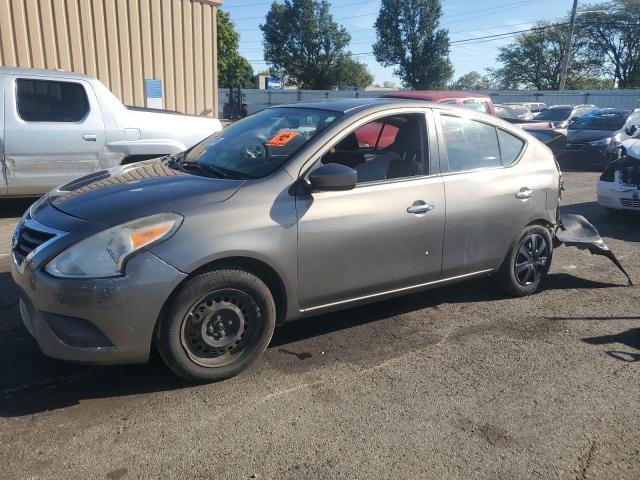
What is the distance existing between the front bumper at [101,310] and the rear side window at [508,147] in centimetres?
293

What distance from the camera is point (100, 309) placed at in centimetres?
280

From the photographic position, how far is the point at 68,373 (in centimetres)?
329

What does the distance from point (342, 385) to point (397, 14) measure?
2782 inches

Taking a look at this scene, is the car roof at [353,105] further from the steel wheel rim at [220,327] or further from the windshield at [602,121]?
the windshield at [602,121]

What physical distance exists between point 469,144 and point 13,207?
6516mm

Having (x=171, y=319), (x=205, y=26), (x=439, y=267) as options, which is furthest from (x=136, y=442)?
(x=205, y=26)

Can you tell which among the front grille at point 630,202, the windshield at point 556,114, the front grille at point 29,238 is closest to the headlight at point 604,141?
the windshield at point 556,114

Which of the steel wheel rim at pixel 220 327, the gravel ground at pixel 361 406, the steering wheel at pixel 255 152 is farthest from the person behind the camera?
the steering wheel at pixel 255 152

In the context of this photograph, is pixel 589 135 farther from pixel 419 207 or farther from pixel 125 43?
pixel 419 207

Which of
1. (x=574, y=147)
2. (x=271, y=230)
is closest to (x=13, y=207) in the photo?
(x=271, y=230)

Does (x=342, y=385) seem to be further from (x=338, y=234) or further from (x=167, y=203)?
(x=167, y=203)

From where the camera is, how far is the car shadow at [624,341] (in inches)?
149

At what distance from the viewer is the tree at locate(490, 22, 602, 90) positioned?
2470 inches

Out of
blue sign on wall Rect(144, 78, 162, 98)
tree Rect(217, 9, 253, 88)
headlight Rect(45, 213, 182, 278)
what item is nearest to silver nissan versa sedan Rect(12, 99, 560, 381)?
headlight Rect(45, 213, 182, 278)
